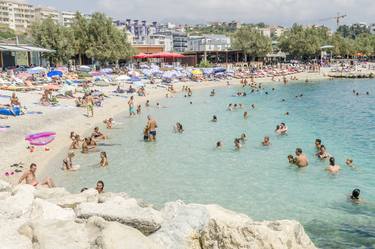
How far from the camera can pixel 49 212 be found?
8.76 metres

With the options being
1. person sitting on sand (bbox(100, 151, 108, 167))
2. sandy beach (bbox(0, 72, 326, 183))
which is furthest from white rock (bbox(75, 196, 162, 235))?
person sitting on sand (bbox(100, 151, 108, 167))

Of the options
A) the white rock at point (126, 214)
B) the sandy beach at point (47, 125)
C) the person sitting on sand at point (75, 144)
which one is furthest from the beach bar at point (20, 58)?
the white rock at point (126, 214)

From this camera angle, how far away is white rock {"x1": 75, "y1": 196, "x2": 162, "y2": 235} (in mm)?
7859

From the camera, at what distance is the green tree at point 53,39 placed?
53594 millimetres

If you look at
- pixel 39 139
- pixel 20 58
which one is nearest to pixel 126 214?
pixel 39 139

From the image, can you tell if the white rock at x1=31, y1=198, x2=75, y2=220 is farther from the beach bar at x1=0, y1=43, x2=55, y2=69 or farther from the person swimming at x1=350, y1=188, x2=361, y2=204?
the beach bar at x1=0, y1=43, x2=55, y2=69

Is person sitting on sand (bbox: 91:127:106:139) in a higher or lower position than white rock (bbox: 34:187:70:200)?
lower

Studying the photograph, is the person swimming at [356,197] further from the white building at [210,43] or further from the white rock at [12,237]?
the white building at [210,43]

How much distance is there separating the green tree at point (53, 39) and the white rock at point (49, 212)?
47.6 m

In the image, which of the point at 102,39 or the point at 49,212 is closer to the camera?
the point at 49,212

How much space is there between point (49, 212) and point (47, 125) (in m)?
16.6

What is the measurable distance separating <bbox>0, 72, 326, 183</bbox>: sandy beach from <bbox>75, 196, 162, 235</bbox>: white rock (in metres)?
7.44

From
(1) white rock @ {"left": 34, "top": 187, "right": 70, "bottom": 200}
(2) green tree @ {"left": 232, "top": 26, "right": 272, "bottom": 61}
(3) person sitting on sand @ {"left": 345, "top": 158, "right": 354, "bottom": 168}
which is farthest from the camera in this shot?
(2) green tree @ {"left": 232, "top": 26, "right": 272, "bottom": 61}

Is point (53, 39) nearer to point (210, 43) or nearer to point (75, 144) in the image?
point (75, 144)
